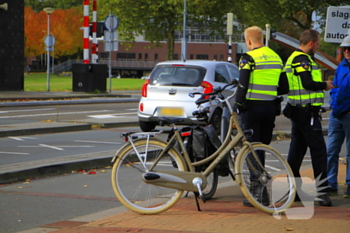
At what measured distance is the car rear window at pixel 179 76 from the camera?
1297cm

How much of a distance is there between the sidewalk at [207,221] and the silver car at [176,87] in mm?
6818

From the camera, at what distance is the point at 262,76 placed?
6.02m

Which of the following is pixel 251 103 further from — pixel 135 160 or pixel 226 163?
pixel 135 160

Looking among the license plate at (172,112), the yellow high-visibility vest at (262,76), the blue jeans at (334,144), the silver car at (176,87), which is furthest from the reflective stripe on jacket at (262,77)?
the silver car at (176,87)

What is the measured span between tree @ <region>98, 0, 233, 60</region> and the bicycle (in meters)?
39.2

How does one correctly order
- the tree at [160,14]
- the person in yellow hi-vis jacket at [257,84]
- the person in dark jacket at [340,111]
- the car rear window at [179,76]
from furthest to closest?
the tree at [160,14]
the car rear window at [179,76]
the person in dark jacket at [340,111]
the person in yellow hi-vis jacket at [257,84]

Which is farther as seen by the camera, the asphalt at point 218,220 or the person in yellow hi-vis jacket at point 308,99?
the person in yellow hi-vis jacket at point 308,99

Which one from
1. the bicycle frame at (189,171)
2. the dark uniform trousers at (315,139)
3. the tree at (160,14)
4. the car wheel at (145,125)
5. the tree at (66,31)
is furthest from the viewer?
the tree at (66,31)

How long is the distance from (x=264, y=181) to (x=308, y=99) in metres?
1.05

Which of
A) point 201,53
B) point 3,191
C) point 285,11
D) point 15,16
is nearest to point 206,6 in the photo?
point 285,11

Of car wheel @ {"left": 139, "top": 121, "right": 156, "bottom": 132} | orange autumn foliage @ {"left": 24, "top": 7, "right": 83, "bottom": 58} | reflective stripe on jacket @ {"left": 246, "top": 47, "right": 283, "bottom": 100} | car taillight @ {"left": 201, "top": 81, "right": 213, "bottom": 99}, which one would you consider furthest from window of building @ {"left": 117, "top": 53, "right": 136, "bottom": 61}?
reflective stripe on jacket @ {"left": 246, "top": 47, "right": 283, "bottom": 100}

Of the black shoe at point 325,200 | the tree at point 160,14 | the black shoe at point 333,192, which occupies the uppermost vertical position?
the tree at point 160,14

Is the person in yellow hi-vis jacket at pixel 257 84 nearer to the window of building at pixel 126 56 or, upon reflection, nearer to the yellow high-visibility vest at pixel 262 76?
the yellow high-visibility vest at pixel 262 76

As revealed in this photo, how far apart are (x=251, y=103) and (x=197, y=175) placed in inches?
37.9
